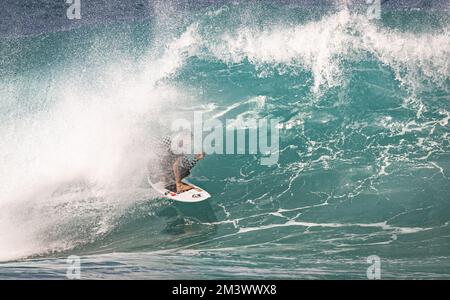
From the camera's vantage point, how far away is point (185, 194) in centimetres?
1928

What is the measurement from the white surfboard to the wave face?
1.46 ft

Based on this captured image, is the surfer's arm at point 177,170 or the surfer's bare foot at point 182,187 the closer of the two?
the surfer's bare foot at point 182,187

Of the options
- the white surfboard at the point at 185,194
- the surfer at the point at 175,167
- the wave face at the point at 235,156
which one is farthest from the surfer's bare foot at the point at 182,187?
the wave face at the point at 235,156

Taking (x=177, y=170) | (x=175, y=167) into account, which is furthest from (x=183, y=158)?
(x=177, y=170)

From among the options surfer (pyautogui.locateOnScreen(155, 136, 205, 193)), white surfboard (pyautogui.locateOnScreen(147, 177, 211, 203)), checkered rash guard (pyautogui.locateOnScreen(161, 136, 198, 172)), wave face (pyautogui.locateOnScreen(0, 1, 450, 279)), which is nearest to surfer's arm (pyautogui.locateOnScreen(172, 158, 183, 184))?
surfer (pyautogui.locateOnScreen(155, 136, 205, 193))

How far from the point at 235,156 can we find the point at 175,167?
3356mm

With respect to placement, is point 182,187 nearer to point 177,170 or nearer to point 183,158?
point 177,170

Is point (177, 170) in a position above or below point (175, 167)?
below

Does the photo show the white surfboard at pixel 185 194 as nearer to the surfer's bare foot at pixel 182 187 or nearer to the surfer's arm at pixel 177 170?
the surfer's bare foot at pixel 182 187

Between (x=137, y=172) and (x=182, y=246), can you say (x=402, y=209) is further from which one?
(x=137, y=172)

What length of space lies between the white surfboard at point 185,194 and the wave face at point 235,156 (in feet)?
1.46

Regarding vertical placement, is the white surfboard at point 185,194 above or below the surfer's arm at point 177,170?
below

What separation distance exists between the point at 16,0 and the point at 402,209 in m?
22.5

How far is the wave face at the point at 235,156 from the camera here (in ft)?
57.9
